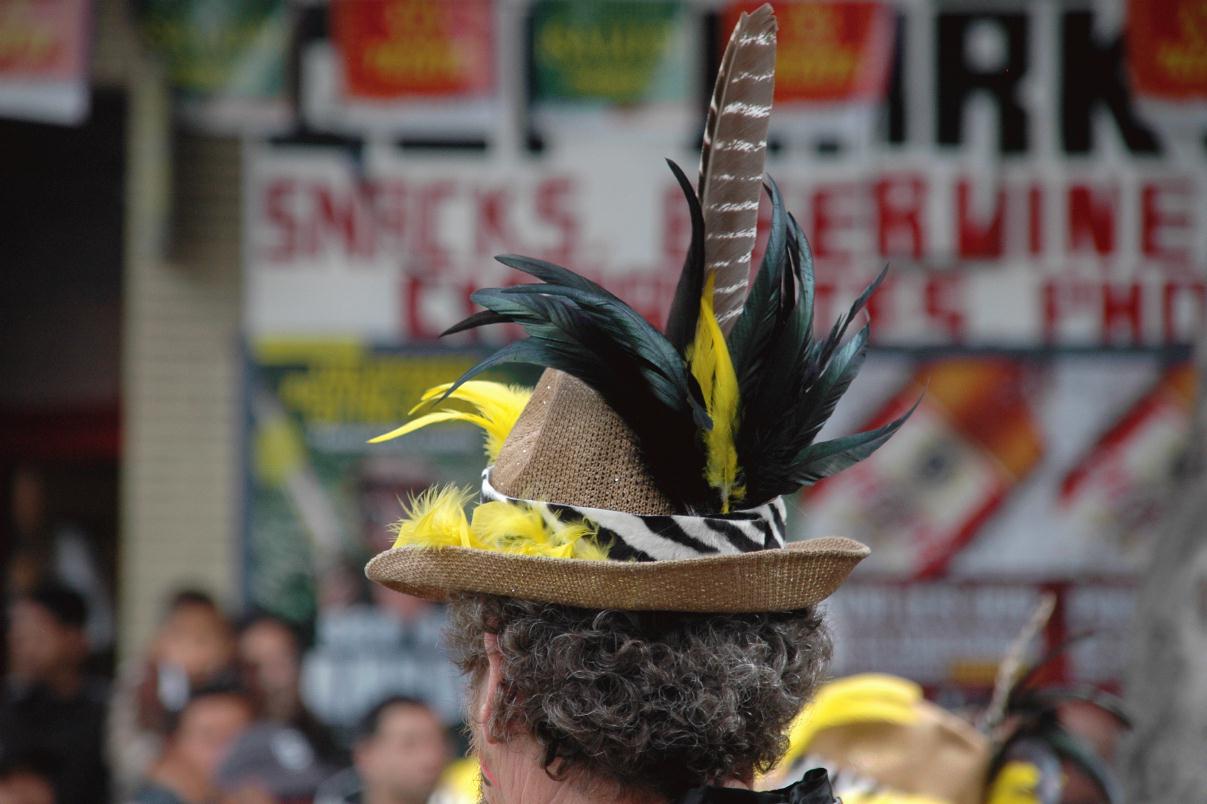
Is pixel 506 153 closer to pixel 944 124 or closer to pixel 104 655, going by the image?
pixel 944 124

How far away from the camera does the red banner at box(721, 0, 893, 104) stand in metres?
6.29

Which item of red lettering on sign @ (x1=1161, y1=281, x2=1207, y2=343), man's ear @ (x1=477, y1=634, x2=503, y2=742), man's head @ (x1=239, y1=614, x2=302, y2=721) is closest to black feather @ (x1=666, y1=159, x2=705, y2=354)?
man's ear @ (x1=477, y1=634, x2=503, y2=742)

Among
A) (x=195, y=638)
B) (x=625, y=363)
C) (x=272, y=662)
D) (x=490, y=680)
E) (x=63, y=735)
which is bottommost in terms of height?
(x=63, y=735)

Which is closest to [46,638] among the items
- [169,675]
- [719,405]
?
[169,675]

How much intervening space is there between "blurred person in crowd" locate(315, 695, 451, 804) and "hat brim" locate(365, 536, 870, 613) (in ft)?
12.1

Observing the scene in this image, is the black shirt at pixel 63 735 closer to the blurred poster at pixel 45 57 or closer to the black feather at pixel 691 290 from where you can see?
the blurred poster at pixel 45 57

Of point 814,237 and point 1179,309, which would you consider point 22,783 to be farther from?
point 1179,309

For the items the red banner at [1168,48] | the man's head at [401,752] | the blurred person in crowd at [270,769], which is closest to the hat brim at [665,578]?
the man's head at [401,752]

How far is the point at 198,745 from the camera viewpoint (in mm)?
5621

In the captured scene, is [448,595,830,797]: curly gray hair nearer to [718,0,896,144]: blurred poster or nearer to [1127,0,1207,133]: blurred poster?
[718,0,896,144]: blurred poster

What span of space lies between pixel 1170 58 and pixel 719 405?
17.8 feet

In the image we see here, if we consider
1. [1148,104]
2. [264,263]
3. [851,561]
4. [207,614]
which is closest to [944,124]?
[1148,104]

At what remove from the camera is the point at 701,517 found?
1.69 meters

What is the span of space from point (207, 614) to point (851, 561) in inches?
198
